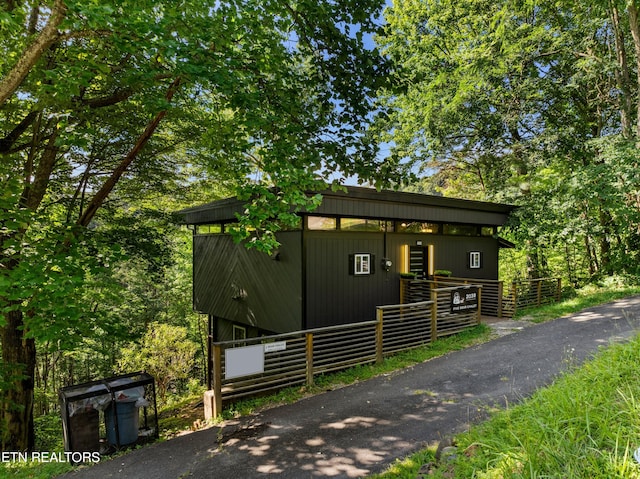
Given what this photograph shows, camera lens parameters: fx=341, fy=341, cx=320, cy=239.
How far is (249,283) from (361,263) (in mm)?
3102

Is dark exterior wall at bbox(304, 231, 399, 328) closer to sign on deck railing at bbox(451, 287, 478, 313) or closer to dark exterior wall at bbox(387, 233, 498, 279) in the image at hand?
dark exterior wall at bbox(387, 233, 498, 279)

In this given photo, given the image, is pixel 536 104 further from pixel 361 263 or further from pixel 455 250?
pixel 361 263

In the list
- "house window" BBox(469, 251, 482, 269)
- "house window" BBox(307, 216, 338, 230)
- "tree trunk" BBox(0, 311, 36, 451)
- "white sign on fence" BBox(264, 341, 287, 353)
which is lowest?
"tree trunk" BBox(0, 311, 36, 451)

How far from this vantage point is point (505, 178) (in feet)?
51.6

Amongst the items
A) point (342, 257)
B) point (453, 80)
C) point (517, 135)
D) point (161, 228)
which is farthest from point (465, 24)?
point (161, 228)

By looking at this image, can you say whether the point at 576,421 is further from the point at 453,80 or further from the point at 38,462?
the point at 453,80

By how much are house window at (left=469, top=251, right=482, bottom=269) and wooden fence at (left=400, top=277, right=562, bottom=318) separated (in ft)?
4.57

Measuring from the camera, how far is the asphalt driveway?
3.79m

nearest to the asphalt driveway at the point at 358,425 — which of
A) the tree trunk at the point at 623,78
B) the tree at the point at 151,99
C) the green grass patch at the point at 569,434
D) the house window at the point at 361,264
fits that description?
the green grass patch at the point at 569,434

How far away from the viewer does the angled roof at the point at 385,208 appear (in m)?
8.08

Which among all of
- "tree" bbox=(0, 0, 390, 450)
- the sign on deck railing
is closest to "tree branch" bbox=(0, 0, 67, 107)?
"tree" bbox=(0, 0, 390, 450)

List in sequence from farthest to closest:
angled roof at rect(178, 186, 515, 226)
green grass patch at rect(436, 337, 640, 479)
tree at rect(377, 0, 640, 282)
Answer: tree at rect(377, 0, 640, 282) → angled roof at rect(178, 186, 515, 226) → green grass patch at rect(436, 337, 640, 479)

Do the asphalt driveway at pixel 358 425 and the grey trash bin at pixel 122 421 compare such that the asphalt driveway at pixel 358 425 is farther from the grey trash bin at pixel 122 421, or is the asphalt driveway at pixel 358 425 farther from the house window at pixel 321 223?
the house window at pixel 321 223

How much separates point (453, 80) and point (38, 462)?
1629 centimetres
